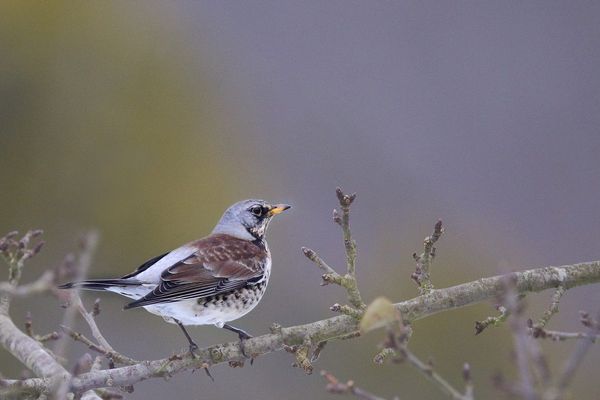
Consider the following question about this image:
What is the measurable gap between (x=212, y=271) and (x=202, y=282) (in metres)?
0.12

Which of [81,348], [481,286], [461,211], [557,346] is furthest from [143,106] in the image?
[481,286]

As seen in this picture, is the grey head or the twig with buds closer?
the twig with buds

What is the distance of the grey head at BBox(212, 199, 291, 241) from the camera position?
4836 millimetres

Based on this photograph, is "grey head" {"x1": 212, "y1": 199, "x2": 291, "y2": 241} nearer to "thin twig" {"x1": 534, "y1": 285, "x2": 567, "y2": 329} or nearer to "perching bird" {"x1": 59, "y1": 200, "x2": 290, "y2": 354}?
"perching bird" {"x1": 59, "y1": 200, "x2": 290, "y2": 354}

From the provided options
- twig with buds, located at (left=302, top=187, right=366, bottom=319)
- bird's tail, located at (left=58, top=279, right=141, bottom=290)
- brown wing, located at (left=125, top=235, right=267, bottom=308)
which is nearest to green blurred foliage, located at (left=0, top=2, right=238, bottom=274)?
brown wing, located at (left=125, top=235, right=267, bottom=308)

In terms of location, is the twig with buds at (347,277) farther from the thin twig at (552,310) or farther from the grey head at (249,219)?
the grey head at (249,219)

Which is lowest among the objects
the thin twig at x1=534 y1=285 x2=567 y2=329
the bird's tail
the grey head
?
the thin twig at x1=534 y1=285 x2=567 y2=329

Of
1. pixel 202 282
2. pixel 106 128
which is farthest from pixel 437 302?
pixel 106 128

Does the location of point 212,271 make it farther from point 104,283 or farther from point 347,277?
point 347,277

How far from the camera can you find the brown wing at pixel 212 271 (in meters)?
3.92

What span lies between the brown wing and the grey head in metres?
0.23

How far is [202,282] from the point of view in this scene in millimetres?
4105

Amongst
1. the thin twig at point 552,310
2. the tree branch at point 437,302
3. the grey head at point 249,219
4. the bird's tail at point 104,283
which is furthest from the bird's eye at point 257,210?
the thin twig at point 552,310

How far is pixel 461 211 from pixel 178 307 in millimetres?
5171
